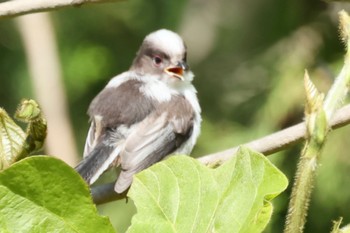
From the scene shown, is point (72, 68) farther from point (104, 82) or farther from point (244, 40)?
point (244, 40)

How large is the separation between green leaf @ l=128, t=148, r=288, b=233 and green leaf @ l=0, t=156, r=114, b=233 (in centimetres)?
7

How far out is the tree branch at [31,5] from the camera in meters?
1.96

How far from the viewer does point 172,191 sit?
972 mm

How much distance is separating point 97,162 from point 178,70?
871mm

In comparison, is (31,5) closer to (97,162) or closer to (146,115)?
(97,162)

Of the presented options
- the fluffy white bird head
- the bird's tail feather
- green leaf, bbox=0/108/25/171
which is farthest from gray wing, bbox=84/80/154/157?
green leaf, bbox=0/108/25/171

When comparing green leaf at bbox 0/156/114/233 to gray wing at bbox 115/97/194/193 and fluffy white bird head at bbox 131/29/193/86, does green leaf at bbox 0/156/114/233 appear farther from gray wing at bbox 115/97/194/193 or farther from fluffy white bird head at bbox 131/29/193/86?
fluffy white bird head at bbox 131/29/193/86

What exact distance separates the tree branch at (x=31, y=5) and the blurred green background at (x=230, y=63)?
1.67 metres

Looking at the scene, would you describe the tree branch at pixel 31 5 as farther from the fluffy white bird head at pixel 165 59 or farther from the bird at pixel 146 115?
the fluffy white bird head at pixel 165 59

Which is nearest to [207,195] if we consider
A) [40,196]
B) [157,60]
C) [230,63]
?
[40,196]

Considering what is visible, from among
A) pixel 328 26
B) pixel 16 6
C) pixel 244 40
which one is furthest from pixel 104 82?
pixel 16 6

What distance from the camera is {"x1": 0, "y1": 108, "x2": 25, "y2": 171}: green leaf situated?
3.38 ft

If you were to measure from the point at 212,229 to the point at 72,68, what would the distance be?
394 cm

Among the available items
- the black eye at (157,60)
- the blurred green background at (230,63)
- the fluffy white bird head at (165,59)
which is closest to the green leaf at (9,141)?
the blurred green background at (230,63)
